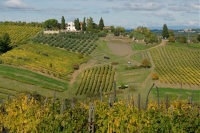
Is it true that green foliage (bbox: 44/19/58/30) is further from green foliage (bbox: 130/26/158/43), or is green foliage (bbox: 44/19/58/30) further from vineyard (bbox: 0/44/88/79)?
vineyard (bbox: 0/44/88/79)

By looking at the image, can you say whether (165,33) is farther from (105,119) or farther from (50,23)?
(105,119)

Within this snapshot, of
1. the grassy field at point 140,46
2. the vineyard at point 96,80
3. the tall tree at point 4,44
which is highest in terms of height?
the tall tree at point 4,44

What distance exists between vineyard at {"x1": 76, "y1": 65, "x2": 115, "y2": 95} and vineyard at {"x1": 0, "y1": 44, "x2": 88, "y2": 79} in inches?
199

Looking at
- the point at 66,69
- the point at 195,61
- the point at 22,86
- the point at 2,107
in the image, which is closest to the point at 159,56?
the point at 195,61

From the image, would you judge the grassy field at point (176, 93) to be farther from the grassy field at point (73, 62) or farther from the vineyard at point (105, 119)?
the vineyard at point (105, 119)

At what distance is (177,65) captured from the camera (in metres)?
89.9

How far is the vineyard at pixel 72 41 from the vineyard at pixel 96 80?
20727 millimetres

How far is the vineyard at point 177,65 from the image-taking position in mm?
73950

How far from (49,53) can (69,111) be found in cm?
6814

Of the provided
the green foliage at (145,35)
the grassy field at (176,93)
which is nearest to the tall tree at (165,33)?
the green foliage at (145,35)

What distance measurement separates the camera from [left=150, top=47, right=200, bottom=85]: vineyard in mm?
73950

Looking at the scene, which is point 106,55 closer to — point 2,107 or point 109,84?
point 109,84

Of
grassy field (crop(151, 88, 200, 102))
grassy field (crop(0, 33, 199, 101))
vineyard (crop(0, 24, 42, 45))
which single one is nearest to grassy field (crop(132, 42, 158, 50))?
grassy field (crop(0, 33, 199, 101))

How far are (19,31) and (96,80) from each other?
64.4 meters
